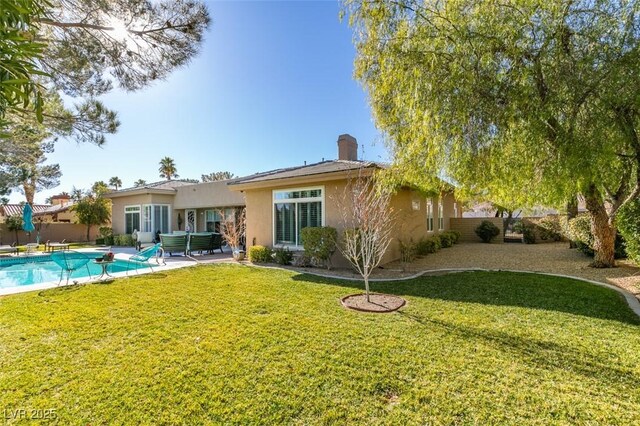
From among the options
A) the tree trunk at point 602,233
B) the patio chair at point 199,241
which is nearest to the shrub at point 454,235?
the tree trunk at point 602,233

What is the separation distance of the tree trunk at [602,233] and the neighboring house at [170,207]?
19.6 m

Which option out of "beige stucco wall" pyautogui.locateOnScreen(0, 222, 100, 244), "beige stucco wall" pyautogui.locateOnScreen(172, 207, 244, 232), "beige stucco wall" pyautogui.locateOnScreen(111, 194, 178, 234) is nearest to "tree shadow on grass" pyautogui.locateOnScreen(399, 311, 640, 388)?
"beige stucco wall" pyautogui.locateOnScreen(172, 207, 244, 232)

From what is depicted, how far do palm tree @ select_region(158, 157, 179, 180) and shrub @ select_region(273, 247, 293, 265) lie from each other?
37.6 metres

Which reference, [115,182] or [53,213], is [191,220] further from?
[115,182]

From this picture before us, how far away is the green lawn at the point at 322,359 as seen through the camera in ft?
11.6

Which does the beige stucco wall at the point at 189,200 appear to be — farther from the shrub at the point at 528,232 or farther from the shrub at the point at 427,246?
the shrub at the point at 528,232

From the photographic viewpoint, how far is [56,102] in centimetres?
898

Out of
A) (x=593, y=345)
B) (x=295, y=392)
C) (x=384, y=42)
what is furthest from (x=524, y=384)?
(x=384, y=42)

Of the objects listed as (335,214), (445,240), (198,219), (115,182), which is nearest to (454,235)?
(445,240)

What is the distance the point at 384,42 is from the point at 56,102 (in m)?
9.92

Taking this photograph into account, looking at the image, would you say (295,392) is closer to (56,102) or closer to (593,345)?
(593,345)

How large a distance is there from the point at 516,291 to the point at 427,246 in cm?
817

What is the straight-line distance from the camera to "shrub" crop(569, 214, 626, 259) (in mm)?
12391

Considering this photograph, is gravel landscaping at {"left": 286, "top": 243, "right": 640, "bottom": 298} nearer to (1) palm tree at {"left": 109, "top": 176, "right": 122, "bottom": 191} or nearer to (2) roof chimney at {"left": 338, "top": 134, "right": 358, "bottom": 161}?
(2) roof chimney at {"left": 338, "top": 134, "right": 358, "bottom": 161}
